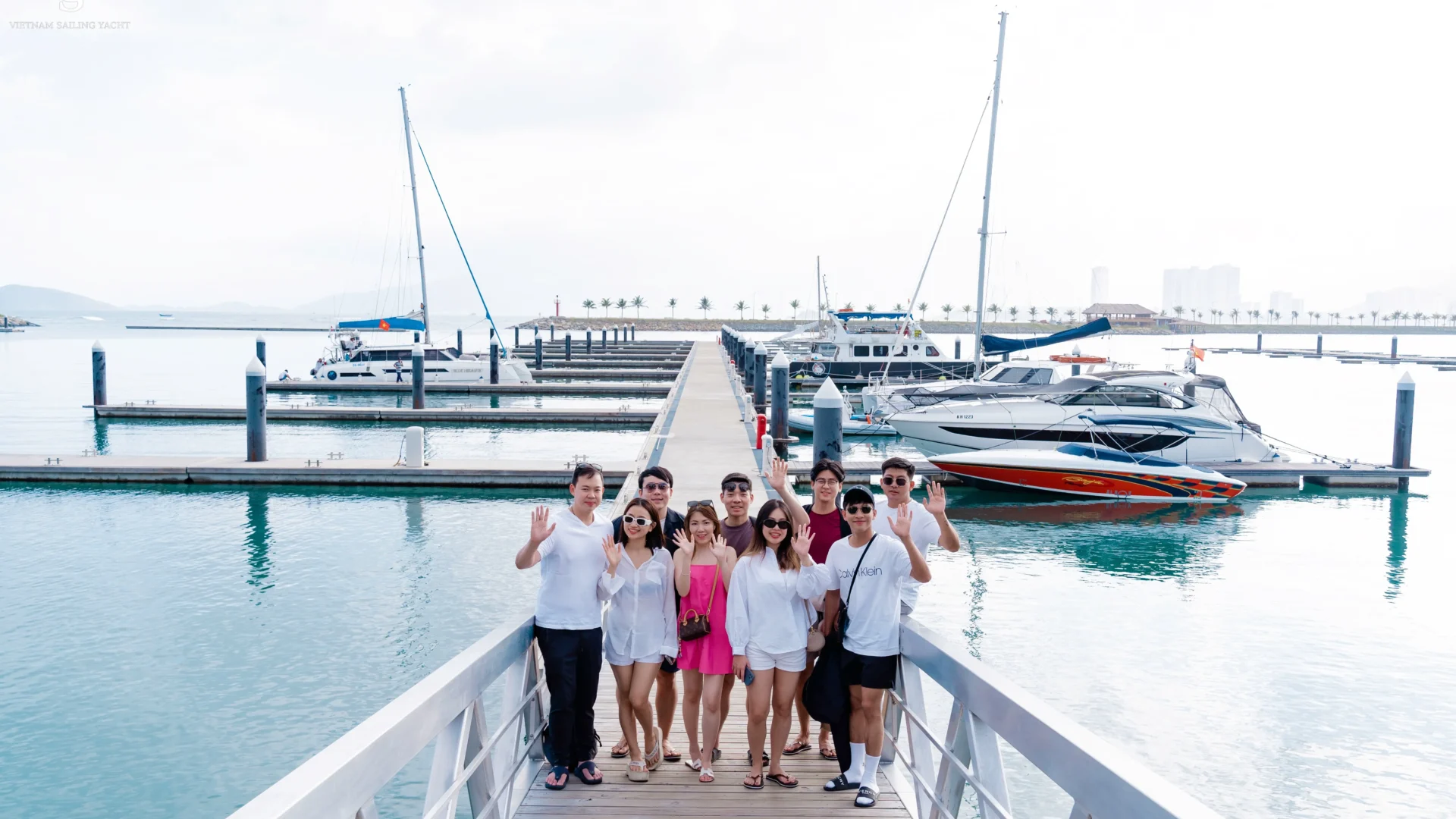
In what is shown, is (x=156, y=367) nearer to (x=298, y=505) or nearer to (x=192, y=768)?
(x=298, y=505)

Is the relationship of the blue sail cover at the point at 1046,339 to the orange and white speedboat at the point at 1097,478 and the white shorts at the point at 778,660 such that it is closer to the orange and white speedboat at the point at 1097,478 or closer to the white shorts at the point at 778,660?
the orange and white speedboat at the point at 1097,478

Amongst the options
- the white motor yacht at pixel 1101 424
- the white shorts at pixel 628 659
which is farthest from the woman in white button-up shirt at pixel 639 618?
the white motor yacht at pixel 1101 424

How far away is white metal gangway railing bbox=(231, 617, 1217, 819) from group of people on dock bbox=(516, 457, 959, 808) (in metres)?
0.18

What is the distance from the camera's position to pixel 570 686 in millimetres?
4480

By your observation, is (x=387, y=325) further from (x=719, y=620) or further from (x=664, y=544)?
(x=719, y=620)

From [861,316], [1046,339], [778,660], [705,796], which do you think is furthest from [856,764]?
[861,316]

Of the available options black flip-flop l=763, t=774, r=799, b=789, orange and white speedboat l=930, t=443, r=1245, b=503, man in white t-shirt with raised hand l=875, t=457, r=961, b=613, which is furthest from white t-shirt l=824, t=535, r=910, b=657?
orange and white speedboat l=930, t=443, r=1245, b=503

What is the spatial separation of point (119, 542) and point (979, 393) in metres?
17.7

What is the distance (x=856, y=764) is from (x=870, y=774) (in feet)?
0.32

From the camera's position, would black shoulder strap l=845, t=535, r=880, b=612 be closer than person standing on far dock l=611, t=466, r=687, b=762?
Yes

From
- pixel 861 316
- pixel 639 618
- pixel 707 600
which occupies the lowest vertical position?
pixel 639 618

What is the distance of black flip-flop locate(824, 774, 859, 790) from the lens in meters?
4.61

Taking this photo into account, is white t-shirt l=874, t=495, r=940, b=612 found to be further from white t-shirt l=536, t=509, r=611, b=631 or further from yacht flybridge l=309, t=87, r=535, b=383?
yacht flybridge l=309, t=87, r=535, b=383

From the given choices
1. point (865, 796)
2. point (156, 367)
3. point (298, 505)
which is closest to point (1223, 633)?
point (865, 796)
